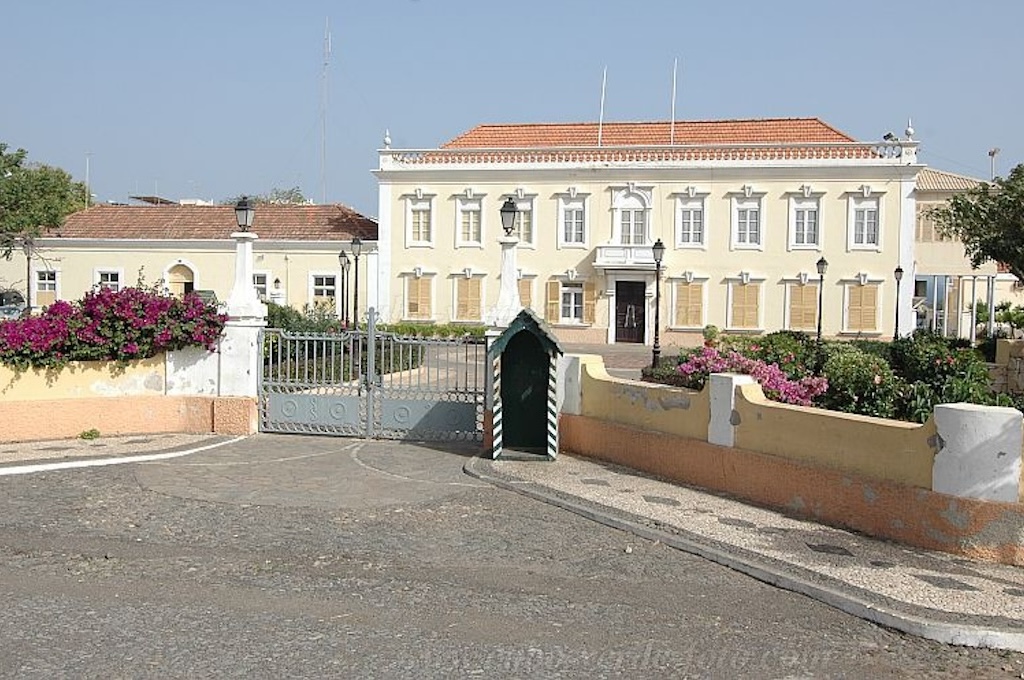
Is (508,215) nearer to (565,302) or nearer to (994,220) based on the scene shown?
(994,220)

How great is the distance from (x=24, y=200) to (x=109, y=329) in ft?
91.2

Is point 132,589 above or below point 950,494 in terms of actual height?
below

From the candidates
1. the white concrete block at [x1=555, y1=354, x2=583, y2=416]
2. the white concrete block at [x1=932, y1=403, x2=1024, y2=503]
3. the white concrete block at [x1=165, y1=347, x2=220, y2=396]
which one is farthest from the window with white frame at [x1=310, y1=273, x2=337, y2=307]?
the white concrete block at [x1=932, y1=403, x2=1024, y2=503]

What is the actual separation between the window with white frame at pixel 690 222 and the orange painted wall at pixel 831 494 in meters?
30.3

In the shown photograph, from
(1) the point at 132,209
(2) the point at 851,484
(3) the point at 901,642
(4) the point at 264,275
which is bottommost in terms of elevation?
(3) the point at 901,642

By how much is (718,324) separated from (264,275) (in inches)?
763

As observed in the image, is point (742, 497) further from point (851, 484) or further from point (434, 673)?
point (434, 673)

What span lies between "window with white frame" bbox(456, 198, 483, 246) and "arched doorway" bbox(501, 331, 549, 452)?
101 ft

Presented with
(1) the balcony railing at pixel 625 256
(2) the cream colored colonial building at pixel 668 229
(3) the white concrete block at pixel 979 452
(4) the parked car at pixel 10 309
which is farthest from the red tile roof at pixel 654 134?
(3) the white concrete block at pixel 979 452

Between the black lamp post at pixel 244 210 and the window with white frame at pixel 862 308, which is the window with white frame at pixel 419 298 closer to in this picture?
the window with white frame at pixel 862 308

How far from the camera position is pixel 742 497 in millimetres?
9688

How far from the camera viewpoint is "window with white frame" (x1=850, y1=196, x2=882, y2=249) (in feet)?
129

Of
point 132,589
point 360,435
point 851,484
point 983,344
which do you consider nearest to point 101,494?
point 132,589

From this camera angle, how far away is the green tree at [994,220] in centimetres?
2442
